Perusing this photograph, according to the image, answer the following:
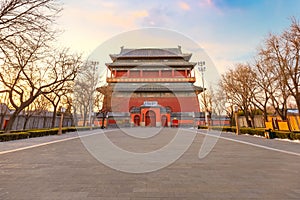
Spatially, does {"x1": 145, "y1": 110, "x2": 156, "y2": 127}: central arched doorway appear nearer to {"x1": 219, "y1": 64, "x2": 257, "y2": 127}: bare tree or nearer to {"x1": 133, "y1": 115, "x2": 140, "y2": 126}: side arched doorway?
{"x1": 133, "y1": 115, "x2": 140, "y2": 126}: side arched doorway

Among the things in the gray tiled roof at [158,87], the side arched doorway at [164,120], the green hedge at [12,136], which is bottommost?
the green hedge at [12,136]

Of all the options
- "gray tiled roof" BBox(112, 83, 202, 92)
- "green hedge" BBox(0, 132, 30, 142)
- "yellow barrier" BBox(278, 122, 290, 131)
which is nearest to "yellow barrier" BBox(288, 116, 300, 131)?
"yellow barrier" BBox(278, 122, 290, 131)

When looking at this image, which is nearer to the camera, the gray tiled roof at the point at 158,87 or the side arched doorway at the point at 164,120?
the side arched doorway at the point at 164,120

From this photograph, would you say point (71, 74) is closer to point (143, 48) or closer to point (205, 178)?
point (205, 178)

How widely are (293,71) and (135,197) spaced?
14897 mm

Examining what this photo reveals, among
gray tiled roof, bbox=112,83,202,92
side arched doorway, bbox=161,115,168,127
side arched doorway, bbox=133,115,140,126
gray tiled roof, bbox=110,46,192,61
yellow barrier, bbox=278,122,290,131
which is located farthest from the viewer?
gray tiled roof, bbox=110,46,192,61

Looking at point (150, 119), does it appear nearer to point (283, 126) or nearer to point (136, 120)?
point (136, 120)

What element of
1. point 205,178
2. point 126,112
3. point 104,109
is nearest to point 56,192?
point 205,178

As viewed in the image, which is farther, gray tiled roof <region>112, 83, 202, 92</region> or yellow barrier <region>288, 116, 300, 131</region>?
gray tiled roof <region>112, 83, 202, 92</region>

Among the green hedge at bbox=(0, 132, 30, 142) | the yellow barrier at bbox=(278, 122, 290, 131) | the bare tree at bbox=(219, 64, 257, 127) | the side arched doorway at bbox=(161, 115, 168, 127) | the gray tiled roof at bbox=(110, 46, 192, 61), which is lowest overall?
the green hedge at bbox=(0, 132, 30, 142)

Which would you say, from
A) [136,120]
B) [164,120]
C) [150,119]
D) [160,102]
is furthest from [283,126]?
[136,120]

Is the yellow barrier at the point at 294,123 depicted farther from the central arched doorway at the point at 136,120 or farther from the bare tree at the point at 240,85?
the central arched doorway at the point at 136,120

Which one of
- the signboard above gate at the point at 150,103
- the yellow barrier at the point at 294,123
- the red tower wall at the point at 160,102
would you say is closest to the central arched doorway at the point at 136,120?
the red tower wall at the point at 160,102

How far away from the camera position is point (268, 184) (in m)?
4.04
